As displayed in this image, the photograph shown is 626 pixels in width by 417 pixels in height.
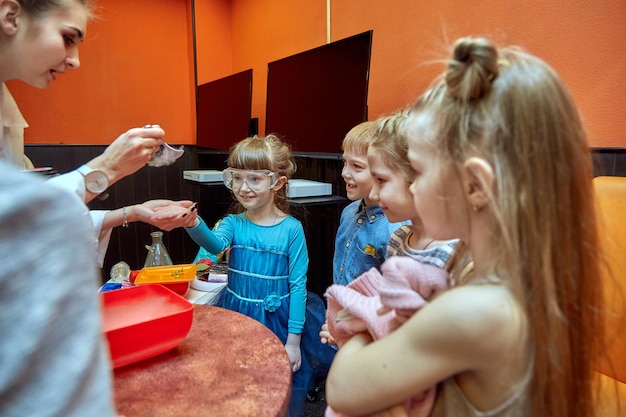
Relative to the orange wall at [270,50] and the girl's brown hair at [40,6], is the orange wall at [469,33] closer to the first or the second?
the orange wall at [270,50]

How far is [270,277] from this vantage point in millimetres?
2012

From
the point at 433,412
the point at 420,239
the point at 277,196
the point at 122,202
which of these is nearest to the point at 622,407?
the point at 420,239

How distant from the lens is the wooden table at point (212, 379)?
2.49 feet

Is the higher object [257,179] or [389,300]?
[257,179]

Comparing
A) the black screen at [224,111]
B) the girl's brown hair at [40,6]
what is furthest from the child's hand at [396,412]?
→ the black screen at [224,111]

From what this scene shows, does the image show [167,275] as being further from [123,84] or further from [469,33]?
[123,84]

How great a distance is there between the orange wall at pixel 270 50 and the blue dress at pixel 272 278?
1.08 m

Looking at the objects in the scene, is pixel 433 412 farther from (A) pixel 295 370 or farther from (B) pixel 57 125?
(B) pixel 57 125

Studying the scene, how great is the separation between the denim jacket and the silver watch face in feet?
3.43

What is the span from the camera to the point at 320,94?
248cm

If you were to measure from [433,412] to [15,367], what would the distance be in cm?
65

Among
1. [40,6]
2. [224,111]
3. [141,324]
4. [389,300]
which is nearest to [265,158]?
[40,6]

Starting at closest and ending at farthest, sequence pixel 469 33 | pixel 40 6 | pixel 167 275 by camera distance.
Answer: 1. pixel 40 6
2. pixel 167 275
3. pixel 469 33

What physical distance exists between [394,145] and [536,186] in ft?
2.72
